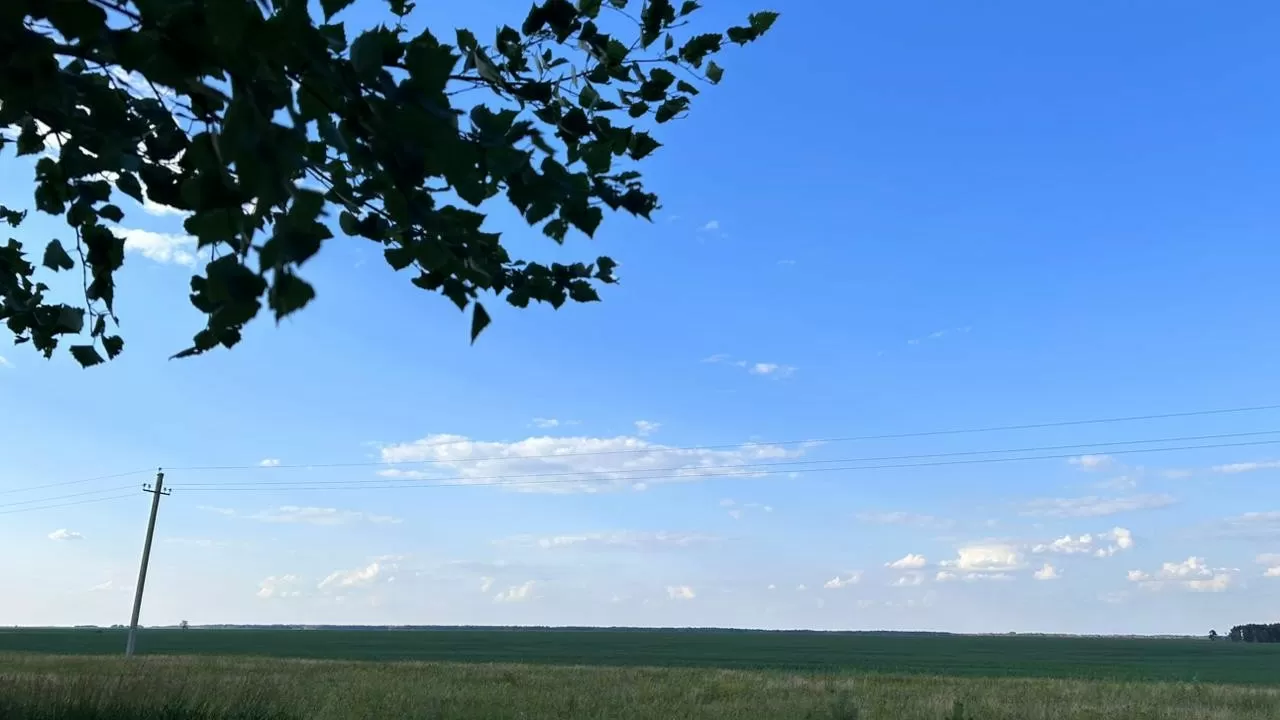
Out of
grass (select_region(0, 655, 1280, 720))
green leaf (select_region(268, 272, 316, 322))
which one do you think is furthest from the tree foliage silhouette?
grass (select_region(0, 655, 1280, 720))

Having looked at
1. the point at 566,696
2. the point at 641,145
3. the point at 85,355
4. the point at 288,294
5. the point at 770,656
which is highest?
the point at 641,145

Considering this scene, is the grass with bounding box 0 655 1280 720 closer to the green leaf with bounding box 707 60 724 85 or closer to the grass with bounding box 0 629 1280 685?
the grass with bounding box 0 629 1280 685

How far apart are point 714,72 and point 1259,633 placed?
688 ft

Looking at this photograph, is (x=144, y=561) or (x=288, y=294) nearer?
(x=288, y=294)

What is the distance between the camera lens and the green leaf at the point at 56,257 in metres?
4.54

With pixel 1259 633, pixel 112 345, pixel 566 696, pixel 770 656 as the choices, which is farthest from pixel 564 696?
pixel 1259 633

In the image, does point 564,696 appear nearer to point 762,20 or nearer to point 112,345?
point 112,345

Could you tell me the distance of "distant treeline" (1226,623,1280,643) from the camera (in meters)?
163

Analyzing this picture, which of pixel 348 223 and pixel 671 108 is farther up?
pixel 671 108

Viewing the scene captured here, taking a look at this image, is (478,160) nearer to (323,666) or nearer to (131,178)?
(131,178)

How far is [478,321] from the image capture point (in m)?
3.11

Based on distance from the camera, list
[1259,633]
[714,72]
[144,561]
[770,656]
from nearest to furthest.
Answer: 1. [714,72]
2. [144,561]
3. [770,656]
4. [1259,633]

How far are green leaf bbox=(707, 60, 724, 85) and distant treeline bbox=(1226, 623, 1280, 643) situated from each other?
8111 inches

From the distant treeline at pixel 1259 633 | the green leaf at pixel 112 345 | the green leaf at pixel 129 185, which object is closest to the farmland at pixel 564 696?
the green leaf at pixel 112 345
